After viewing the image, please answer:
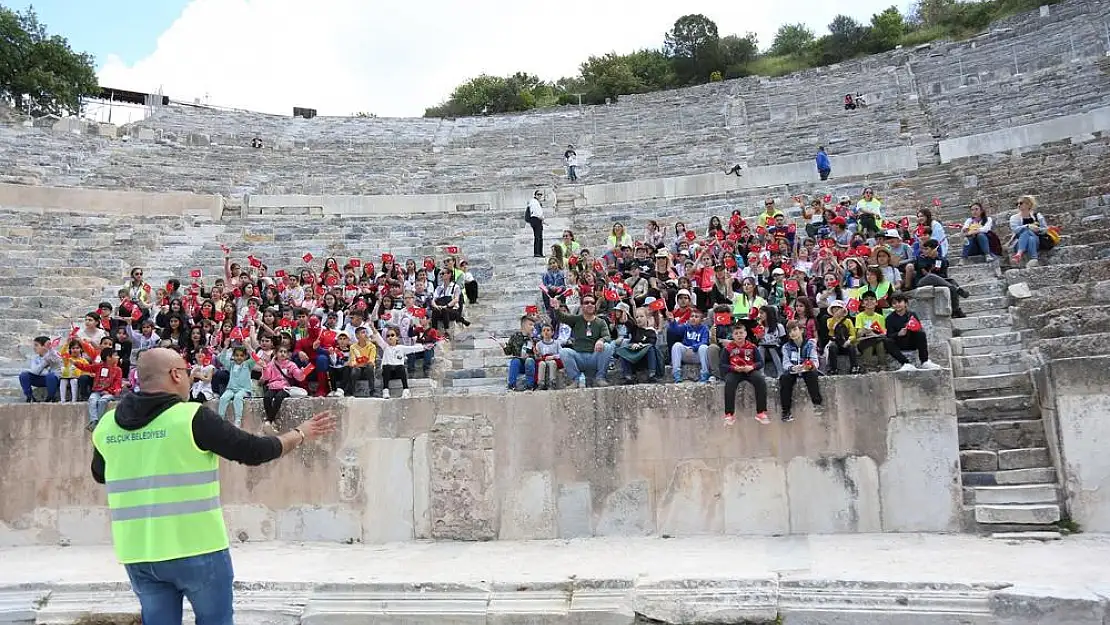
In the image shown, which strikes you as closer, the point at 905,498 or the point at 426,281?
the point at 905,498

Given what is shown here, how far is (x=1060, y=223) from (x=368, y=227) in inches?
540

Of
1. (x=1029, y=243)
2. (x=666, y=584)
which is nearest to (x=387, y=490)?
(x=666, y=584)

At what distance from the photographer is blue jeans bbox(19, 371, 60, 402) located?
1016 cm

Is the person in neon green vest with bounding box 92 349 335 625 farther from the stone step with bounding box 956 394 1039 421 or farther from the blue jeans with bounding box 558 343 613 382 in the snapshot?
the stone step with bounding box 956 394 1039 421

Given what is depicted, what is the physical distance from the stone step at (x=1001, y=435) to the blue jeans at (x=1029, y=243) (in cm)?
342

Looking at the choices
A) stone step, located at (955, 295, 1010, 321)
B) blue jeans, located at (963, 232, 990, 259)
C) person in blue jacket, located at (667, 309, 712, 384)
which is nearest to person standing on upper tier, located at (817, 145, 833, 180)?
blue jeans, located at (963, 232, 990, 259)

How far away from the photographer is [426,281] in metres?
12.8

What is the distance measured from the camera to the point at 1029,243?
408 inches

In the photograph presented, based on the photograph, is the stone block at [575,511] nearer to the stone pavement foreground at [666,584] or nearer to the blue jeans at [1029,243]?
the stone pavement foreground at [666,584]

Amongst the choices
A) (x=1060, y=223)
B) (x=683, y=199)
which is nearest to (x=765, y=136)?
(x=683, y=199)

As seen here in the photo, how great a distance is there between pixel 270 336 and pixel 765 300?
597 centimetres

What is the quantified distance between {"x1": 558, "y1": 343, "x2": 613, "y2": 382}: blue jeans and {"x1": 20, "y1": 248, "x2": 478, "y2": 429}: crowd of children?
6.67ft

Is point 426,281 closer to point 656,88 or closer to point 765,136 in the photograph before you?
point 765,136

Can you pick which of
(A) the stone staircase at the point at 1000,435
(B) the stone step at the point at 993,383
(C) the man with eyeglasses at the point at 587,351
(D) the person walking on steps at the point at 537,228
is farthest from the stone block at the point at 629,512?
(D) the person walking on steps at the point at 537,228
